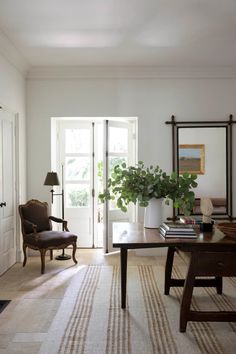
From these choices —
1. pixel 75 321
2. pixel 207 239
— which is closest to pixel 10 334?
pixel 75 321

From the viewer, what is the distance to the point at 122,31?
4055mm

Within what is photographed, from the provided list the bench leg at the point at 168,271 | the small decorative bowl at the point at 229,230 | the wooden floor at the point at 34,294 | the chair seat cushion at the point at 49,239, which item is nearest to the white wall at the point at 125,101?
the chair seat cushion at the point at 49,239

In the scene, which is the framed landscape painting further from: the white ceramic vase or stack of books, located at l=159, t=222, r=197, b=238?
stack of books, located at l=159, t=222, r=197, b=238

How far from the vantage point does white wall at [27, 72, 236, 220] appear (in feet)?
18.1

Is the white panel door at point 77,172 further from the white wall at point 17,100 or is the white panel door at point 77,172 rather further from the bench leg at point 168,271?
the bench leg at point 168,271

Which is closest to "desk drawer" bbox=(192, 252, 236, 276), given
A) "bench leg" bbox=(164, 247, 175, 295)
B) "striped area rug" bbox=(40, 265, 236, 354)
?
"striped area rug" bbox=(40, 265, 236, 354)

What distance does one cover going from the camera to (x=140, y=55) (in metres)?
4.90

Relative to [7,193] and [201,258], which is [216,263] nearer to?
[201,258]

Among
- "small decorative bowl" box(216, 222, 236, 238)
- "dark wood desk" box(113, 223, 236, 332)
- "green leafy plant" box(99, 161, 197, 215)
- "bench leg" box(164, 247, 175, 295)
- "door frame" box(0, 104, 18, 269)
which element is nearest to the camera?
"dark wood desk" box(113, 223, 236, 332)

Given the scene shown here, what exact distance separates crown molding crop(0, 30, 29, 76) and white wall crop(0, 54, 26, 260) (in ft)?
0.15

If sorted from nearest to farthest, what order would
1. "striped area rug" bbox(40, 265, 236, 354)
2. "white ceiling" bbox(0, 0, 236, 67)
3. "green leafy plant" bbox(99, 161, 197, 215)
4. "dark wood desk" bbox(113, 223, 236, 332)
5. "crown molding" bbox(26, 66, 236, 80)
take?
"striped area rug" bbox(40, 265, 236, 354)
"dark wood desk" bbox(113, 223, 236, 332)
"green leafy plant" bbox(99, 161, 197, 215)
"white ceiling" bbox(0, 0, 236, 67)
"crown molding" bbox(26, 66, 236, 80)

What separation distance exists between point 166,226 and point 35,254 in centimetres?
314

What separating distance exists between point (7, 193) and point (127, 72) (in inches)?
99.6

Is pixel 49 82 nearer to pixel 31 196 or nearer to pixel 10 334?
pixel 31 196
